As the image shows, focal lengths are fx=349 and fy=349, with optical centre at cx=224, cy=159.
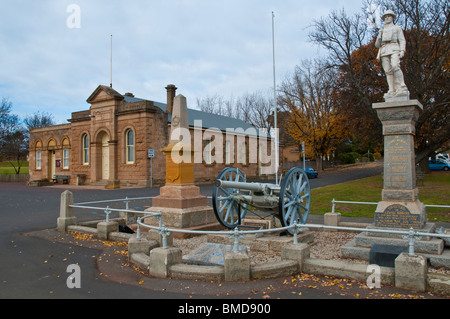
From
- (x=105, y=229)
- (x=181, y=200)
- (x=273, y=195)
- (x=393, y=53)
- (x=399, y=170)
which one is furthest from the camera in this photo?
(x=181, y=200)

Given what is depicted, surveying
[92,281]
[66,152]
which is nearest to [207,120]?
[66,152]

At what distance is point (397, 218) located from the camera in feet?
23.6

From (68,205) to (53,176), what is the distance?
25287mm

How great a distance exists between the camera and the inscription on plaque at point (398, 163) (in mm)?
7285

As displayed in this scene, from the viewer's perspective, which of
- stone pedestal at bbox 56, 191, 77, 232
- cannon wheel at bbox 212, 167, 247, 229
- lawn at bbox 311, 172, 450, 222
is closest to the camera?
cannon wheel at bbox 212, 167, 247, 229

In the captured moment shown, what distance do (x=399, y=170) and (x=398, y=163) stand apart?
15cm

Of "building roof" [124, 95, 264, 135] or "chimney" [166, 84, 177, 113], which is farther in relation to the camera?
"building roof" [124, 95, 264, 135]

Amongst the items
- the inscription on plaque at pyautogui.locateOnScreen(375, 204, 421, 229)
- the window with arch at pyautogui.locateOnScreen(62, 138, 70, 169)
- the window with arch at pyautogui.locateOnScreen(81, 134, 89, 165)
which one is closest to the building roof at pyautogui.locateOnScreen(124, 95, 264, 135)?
the window with arch at pyautogui.locateOnScreen(81, 134, 89, 165)

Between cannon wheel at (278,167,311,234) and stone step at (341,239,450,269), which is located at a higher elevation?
cannon wheel at (278,167,311,234)

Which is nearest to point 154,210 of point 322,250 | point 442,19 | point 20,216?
point 322,250

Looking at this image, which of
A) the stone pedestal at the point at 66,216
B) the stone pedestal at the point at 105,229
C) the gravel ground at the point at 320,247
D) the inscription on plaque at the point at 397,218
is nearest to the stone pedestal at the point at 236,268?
the gravel ground at the point at 320,247

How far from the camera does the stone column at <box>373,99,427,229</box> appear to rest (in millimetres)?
7184

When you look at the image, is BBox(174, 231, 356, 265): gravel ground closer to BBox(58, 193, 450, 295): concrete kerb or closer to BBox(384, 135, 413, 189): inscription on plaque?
BBox(58, 193, 450, 295): concrete kerb

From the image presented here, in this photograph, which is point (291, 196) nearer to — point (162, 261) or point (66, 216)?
point (162, 261)
